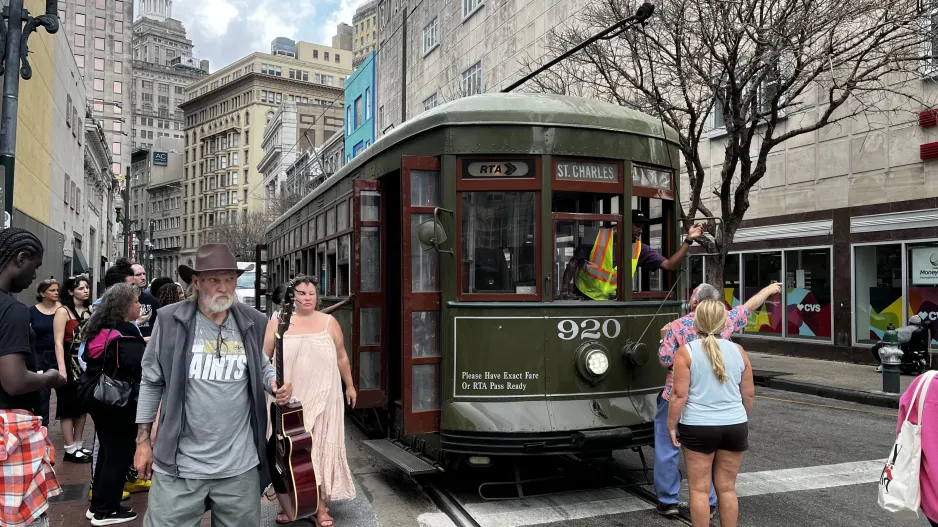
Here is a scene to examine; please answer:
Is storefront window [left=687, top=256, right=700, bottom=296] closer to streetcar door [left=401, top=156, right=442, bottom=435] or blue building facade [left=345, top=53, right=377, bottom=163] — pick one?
streetcar door [left=401, top=156, right=442, bottom=435]

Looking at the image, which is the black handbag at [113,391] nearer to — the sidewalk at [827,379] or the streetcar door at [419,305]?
the streetcar door at [419,305]

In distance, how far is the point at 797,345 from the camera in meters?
16.5

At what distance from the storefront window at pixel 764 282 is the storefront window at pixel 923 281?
334cm

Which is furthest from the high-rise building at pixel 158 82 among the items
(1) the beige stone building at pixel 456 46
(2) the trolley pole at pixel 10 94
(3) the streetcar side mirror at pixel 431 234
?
(3) the streetcar side mirror at pixel 431 234

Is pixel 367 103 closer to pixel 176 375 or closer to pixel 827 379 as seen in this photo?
pixel 827 379

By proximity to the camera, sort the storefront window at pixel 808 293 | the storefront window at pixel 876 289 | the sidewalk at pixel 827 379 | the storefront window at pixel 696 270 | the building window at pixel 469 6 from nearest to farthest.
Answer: the sidewalk at pixel 827 379
the storefront window at pixel 876 289
the storefront window at pixel 808 293
the storefront window at pixel 696 270
the building window at pixel 469 6

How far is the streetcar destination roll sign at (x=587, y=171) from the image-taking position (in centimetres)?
580

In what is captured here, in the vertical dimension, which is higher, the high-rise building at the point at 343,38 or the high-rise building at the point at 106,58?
the high-rise building at the point at 343,38

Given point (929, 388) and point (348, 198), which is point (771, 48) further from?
point (929, 388)

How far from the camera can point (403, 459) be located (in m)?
5.98

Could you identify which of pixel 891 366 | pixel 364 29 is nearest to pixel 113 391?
pixel 891 366

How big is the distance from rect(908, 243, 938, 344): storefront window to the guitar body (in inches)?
510

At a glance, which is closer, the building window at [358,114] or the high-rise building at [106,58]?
the building window at [358,114]

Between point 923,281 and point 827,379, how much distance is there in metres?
2.97
